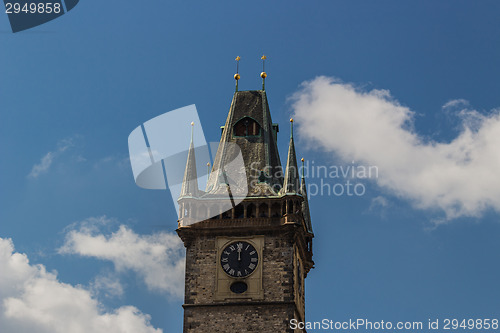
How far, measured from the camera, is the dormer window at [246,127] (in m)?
88.9

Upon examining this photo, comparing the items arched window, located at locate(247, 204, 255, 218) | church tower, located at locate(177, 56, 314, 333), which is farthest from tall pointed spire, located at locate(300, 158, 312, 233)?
arched window, located at locate(247, 204, 255, 218)

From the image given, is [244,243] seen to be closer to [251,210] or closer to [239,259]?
[239,259]

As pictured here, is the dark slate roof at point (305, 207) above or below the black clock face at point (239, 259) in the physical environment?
above

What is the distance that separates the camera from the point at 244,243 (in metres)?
82.1

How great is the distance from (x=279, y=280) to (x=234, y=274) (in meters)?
3.31

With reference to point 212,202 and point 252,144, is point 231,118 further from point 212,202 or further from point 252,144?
point 212,202

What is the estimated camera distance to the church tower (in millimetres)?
79562

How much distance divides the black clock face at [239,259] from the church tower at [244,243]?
72 mm

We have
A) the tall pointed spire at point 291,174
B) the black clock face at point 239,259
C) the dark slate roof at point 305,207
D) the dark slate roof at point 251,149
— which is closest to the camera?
the black clock face at point 239,259

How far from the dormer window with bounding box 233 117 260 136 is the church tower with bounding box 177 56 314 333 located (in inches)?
68.9

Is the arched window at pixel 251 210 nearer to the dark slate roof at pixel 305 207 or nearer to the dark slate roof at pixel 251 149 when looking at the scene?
the dark slate roof at pixel 251 149

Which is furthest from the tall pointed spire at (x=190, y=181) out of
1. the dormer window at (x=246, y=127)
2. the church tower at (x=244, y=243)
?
the dormer window at (x=246, y=127)

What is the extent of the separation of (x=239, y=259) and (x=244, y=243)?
1.30 meters

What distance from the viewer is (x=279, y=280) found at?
80.4 m
